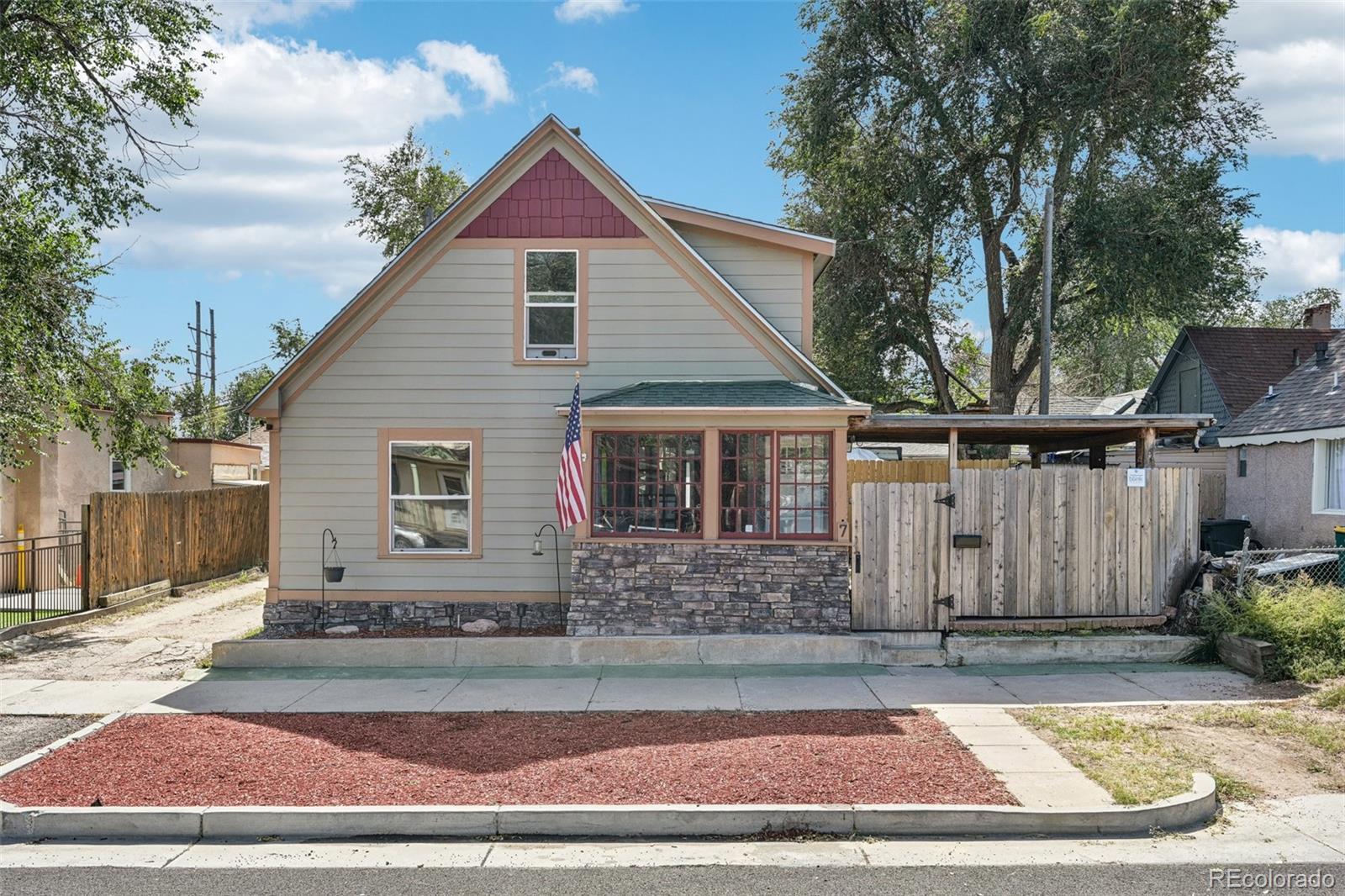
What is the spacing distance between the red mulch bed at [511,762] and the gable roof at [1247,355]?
1886 centimetres

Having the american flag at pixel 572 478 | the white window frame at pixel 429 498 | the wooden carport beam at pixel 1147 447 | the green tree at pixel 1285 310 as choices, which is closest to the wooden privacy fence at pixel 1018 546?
the wooden carport beam at pixel 1147 447

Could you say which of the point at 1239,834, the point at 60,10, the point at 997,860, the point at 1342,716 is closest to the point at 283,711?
the point at 997,860

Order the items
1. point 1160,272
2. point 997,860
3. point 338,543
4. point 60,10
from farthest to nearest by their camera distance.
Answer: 1. point 1160,272
2. point 60,10
3. point 338,543
4. point 997,860

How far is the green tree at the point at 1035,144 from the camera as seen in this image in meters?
23.2

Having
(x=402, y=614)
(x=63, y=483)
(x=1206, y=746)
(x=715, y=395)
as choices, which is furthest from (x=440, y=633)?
(x=63, y=483)

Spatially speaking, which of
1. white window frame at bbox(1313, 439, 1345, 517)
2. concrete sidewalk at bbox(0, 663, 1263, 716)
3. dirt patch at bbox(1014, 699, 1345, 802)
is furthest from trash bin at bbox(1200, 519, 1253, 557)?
dirt patch at bbox(1014, 699, 1345, 802)

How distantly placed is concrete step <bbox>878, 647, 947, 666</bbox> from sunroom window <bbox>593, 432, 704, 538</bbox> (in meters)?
2.86

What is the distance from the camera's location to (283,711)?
970 centimetres

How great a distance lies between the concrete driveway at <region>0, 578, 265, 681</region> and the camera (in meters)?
11.8

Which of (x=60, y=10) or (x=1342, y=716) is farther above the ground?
(x=60, y=10)

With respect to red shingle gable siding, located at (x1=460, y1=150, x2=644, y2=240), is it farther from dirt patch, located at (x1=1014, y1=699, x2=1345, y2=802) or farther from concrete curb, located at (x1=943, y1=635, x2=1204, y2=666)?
dirt patch, located at (x1=1014, y1=699, x2=1345, y2=802)

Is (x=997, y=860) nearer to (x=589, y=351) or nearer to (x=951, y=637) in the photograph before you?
(x=951, y=637)

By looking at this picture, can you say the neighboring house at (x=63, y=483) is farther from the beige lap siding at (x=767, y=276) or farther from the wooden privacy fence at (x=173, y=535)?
the beige lap siding at (x=767, y=276)

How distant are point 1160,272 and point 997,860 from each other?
21122mm
